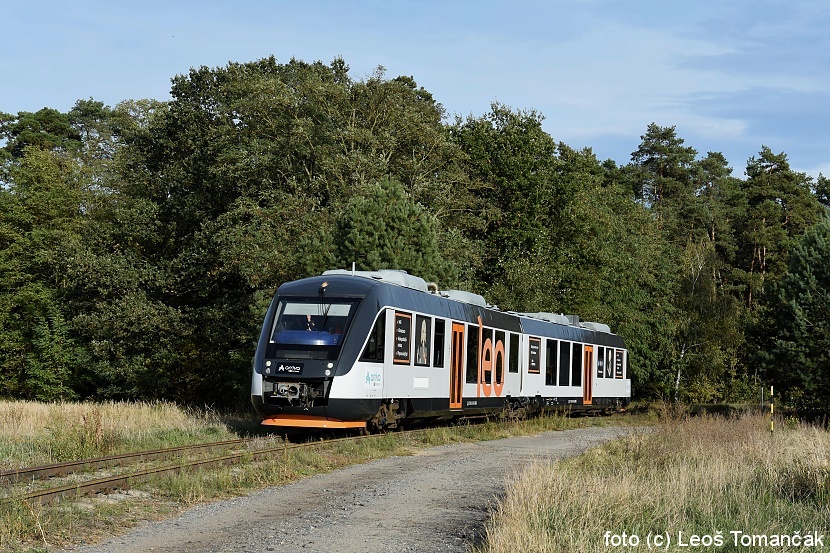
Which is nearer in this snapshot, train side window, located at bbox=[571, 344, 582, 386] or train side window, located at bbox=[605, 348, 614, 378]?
train side window, located at bbox=[571, 344, 582, 386]

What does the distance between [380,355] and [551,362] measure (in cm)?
1301

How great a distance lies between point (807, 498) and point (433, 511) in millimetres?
4570

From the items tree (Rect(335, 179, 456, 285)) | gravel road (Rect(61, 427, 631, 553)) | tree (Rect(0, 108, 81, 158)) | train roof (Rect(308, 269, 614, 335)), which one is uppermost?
→ tree (Rect(0, 108, 81, 158))

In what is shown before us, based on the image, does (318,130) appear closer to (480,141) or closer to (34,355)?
(480,141)

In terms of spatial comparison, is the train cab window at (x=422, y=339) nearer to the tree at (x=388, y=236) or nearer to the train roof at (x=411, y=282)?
the train roof at (x=411, y=282)

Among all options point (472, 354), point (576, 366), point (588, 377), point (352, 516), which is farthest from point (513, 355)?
point (352, 516)

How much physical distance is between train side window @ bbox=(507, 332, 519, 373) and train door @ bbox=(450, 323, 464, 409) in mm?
3984

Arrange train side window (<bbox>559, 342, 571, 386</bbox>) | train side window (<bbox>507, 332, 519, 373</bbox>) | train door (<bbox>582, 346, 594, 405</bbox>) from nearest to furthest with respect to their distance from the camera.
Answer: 1. train side window (<bbox>507, 332, 519, 373</bbox>)
2. train side window (<bbox>559, 342, 571, 386</bbox>)
3. train door (<bbox>582, 346, 594, 405</bbox>)

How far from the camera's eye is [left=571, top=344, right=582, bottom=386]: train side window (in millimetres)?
33094

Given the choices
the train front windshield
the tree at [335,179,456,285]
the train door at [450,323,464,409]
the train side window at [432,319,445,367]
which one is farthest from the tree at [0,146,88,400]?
the train front windshield

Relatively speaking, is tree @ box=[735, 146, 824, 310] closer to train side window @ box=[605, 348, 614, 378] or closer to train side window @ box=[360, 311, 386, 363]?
train side window @ box=[605, 348, 614, 378]

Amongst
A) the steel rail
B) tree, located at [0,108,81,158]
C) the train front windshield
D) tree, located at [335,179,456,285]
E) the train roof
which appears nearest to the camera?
the steel rail

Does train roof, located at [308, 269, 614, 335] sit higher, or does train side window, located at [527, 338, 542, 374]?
train roof, located at [308, 269, 614, 335]

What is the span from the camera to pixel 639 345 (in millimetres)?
56812
